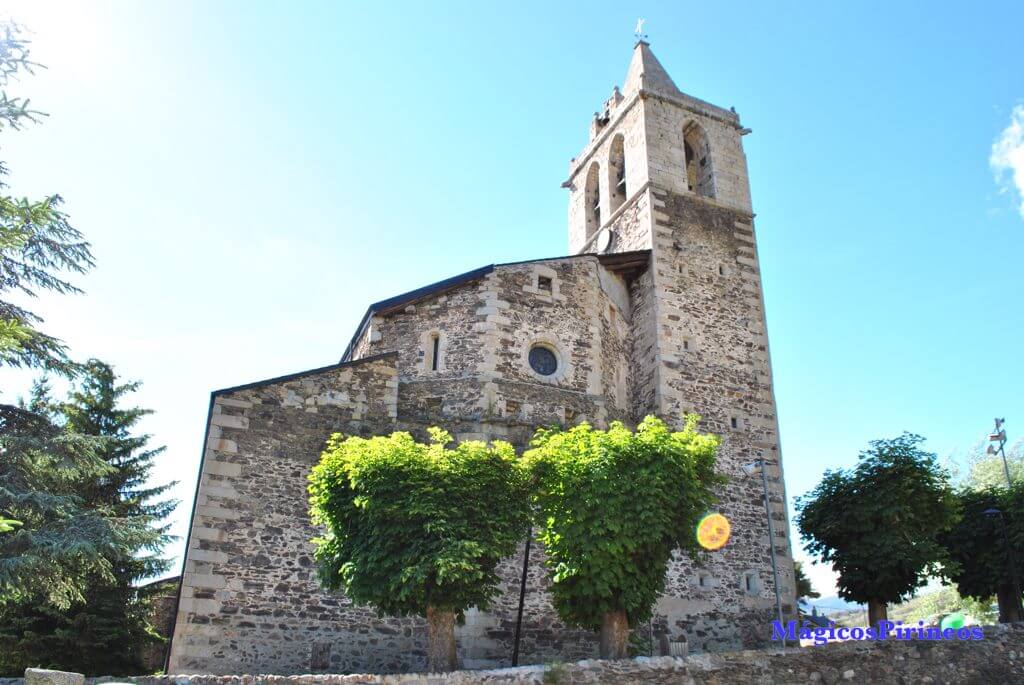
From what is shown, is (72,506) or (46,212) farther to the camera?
(72,506)

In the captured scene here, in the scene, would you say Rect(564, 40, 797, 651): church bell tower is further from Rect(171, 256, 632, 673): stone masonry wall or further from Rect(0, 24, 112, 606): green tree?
Rect(0, 24, 112, 606): green tree

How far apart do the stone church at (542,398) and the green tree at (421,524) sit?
2.03 meters

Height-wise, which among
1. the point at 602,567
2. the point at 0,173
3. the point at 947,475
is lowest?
the point at 602,567

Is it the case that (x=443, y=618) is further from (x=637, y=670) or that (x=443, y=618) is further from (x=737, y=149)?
(x=737, y=149)

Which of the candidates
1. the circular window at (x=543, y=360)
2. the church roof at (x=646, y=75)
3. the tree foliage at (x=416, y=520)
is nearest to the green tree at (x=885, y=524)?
the circular window at (x=543, y=360)

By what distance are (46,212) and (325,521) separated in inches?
281

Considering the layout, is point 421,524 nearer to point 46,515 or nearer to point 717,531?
point 46,515

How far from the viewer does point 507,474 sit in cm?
1447

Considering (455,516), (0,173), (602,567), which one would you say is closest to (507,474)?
(455,516)

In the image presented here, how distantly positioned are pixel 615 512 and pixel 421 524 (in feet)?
10.5

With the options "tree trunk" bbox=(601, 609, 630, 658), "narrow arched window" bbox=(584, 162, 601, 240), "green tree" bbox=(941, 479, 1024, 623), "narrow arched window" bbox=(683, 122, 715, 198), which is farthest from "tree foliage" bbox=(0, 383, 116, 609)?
"green tree" bbox=(941, 479, 1024, 623)

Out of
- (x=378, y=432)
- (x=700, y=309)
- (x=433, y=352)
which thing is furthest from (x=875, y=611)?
(x=378, y=432)

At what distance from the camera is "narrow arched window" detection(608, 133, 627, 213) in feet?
86.5

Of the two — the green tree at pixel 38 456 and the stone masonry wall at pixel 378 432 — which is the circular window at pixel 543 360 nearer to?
the stone masonry wall at pixel 378 432
